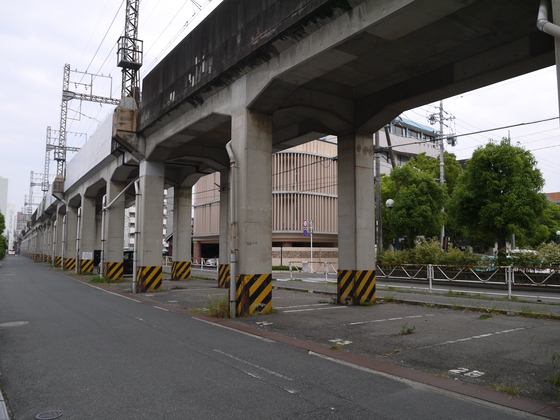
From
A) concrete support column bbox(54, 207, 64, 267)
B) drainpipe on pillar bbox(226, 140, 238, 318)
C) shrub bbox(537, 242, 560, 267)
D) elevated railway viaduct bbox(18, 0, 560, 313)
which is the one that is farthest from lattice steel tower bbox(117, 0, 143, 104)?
concrete support column bbox(54, 207, 64, 267)

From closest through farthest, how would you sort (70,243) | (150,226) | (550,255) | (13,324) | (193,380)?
(193,380), (13,324), (550,255), (150,226), (70,243)

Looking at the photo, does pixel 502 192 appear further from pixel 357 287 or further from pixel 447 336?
pixel 447 336

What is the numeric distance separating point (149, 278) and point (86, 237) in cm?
1842

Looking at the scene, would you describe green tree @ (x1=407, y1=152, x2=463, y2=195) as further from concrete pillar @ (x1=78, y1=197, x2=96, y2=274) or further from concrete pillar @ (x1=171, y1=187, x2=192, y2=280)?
concrete pillar @ (x1=78, y1=197, x2=96, y2=274)

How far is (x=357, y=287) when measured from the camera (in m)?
14.1

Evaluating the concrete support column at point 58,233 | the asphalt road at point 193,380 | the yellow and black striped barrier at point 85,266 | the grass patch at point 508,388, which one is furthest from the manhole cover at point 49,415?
the concrete support column at point 58,233

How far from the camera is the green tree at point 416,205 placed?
3128 cm

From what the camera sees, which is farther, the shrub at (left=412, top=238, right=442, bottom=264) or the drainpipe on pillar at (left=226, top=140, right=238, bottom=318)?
the shrub at (left=412, top=238, right=442, bottom=264)

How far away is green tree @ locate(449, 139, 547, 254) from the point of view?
22.2m

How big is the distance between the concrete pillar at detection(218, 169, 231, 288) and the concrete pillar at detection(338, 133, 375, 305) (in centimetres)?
896

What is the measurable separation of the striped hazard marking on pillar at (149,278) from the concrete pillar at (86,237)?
1735 centimetres

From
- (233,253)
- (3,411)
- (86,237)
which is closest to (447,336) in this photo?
(233,253)

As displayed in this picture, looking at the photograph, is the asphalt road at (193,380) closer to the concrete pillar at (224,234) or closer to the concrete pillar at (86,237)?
the concrete pillar at (224,234)

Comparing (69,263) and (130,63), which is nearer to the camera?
(130,63)
